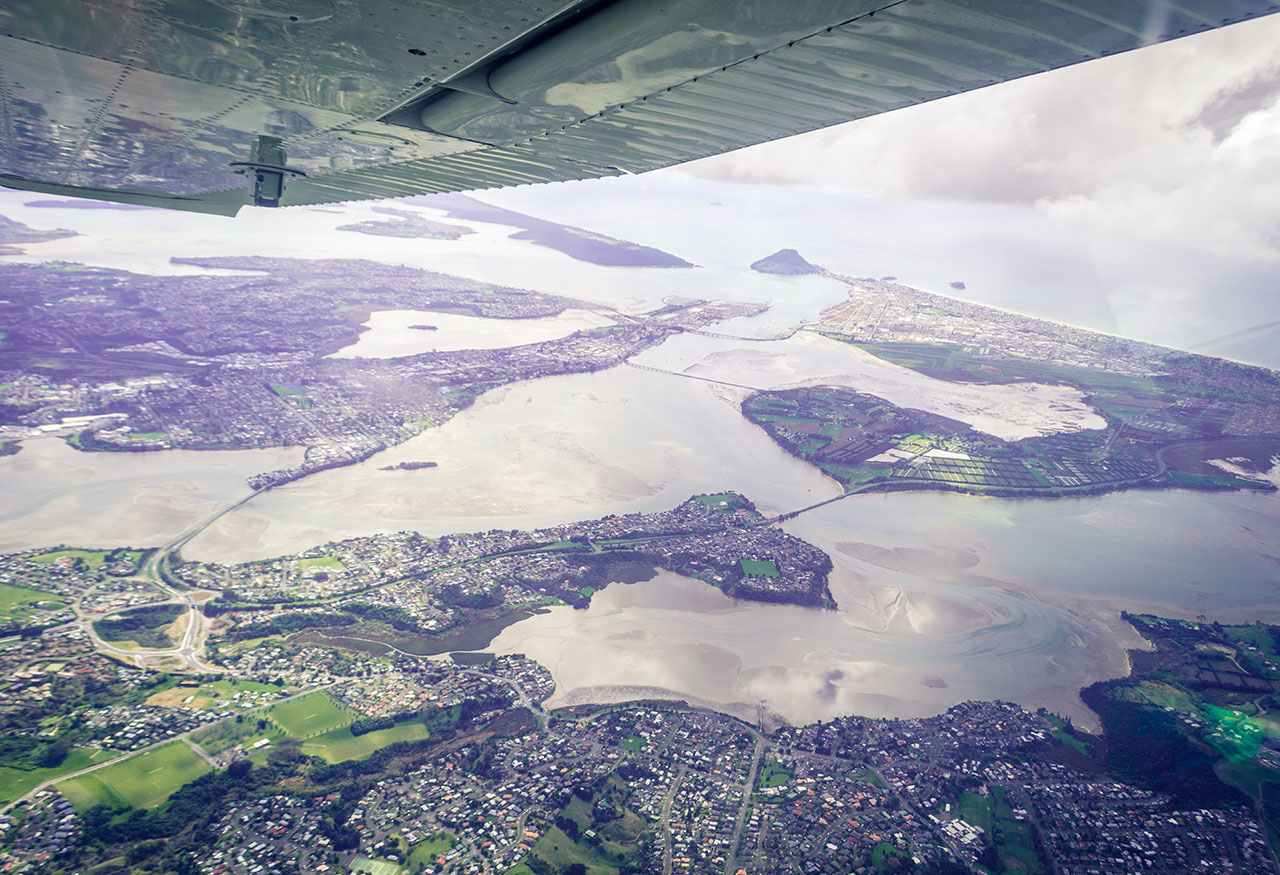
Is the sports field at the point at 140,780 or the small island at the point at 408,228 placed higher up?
the small island at the point at 408,228

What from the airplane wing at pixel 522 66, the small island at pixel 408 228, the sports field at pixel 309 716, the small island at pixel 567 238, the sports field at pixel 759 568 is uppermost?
the small island at pixel 567 238

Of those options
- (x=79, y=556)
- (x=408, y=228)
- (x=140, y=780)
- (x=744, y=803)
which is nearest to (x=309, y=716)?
(x=140, y=780)

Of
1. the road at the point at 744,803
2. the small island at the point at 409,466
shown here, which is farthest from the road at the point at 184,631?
the road at the point at 744,803

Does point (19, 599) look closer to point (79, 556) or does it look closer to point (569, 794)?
point (79, 556)

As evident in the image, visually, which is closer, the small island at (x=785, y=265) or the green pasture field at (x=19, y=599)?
the green pasture field at (x=19, y=599)

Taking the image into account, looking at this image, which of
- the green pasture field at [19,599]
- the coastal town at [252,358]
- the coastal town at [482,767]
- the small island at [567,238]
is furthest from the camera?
the small island at [567,238]

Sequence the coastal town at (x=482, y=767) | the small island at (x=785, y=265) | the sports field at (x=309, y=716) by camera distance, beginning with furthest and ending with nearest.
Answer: the small island at (x=785, y=265) → the sports field at (x=309, y=716) → the coastal town at (x=482, y=767)

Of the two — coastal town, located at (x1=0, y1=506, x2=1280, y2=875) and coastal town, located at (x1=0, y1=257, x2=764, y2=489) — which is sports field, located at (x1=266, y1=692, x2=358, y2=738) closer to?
coastal town, located at (x1=0, y1=506, x2=1280, y2=875)

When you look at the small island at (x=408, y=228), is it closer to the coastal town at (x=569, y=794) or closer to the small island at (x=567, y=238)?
the small island at (x=567, y=238)
